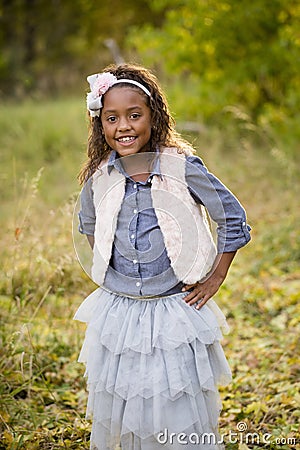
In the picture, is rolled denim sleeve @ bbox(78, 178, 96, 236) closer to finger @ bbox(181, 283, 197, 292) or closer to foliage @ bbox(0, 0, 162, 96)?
finger @ bbox(181, 283, 197, 292)

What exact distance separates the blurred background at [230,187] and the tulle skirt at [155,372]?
0.46 m

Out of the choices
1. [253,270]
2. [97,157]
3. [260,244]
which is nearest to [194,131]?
[260,244]

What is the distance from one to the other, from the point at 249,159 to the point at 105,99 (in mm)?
4688

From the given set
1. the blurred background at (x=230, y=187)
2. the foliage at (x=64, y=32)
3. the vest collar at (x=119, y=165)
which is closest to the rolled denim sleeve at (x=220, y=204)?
the vest collar at (x=119, y=165)

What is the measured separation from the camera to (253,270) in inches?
186

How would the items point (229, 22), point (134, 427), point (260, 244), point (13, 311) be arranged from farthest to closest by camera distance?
point (229, 22)
point (260, 244)
point (13, 311)
point (134, 427)

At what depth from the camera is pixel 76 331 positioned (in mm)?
3564

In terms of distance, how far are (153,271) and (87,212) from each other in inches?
15.1

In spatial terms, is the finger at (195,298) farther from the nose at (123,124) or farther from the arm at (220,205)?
the nose at (123,124)

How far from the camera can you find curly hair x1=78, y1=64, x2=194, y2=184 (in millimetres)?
2275

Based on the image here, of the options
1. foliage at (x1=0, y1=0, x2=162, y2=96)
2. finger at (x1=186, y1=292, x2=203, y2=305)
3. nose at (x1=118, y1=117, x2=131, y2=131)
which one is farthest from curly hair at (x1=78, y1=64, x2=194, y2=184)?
foliage at (x1=0, y1=0, x2=162, y2=96)

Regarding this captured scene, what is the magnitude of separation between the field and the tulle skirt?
49cm

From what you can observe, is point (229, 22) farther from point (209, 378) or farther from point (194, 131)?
point (209, 378)

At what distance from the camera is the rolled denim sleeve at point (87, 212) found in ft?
7.77
